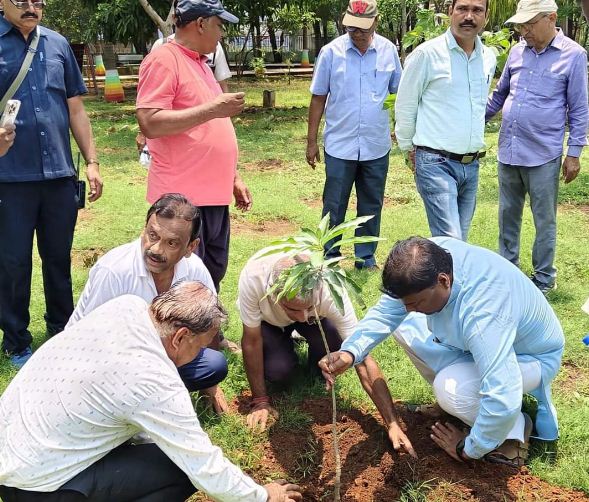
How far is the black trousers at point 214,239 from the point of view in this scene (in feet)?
12.3

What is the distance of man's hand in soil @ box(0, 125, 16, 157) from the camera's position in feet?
10.7

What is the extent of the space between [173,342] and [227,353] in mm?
1852

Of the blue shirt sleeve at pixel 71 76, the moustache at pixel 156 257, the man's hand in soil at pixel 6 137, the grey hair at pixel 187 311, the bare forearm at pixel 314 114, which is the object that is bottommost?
the moustache at pixel 156 257

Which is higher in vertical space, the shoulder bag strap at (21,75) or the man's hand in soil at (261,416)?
the shoulder bag strap at (21,75)

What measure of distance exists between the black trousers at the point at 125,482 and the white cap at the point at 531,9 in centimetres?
353

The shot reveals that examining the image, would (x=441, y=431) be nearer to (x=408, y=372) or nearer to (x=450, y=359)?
(x=450, y=359)

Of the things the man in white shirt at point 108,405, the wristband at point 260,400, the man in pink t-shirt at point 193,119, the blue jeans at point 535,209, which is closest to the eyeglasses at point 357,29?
the blue jeans at point 535,209

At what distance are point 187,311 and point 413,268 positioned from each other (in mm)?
879

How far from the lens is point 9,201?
355 cm

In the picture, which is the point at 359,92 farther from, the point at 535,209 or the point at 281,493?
the point at 281,493

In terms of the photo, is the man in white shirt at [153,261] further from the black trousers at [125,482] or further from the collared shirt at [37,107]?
the collared shirt at [37,107]

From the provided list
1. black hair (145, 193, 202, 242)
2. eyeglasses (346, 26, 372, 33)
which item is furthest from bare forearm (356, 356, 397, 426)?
eyeglasses (346, 26, 372, 33)

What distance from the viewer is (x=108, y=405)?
2.00 m

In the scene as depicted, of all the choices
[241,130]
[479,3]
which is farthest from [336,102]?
[241,130]
